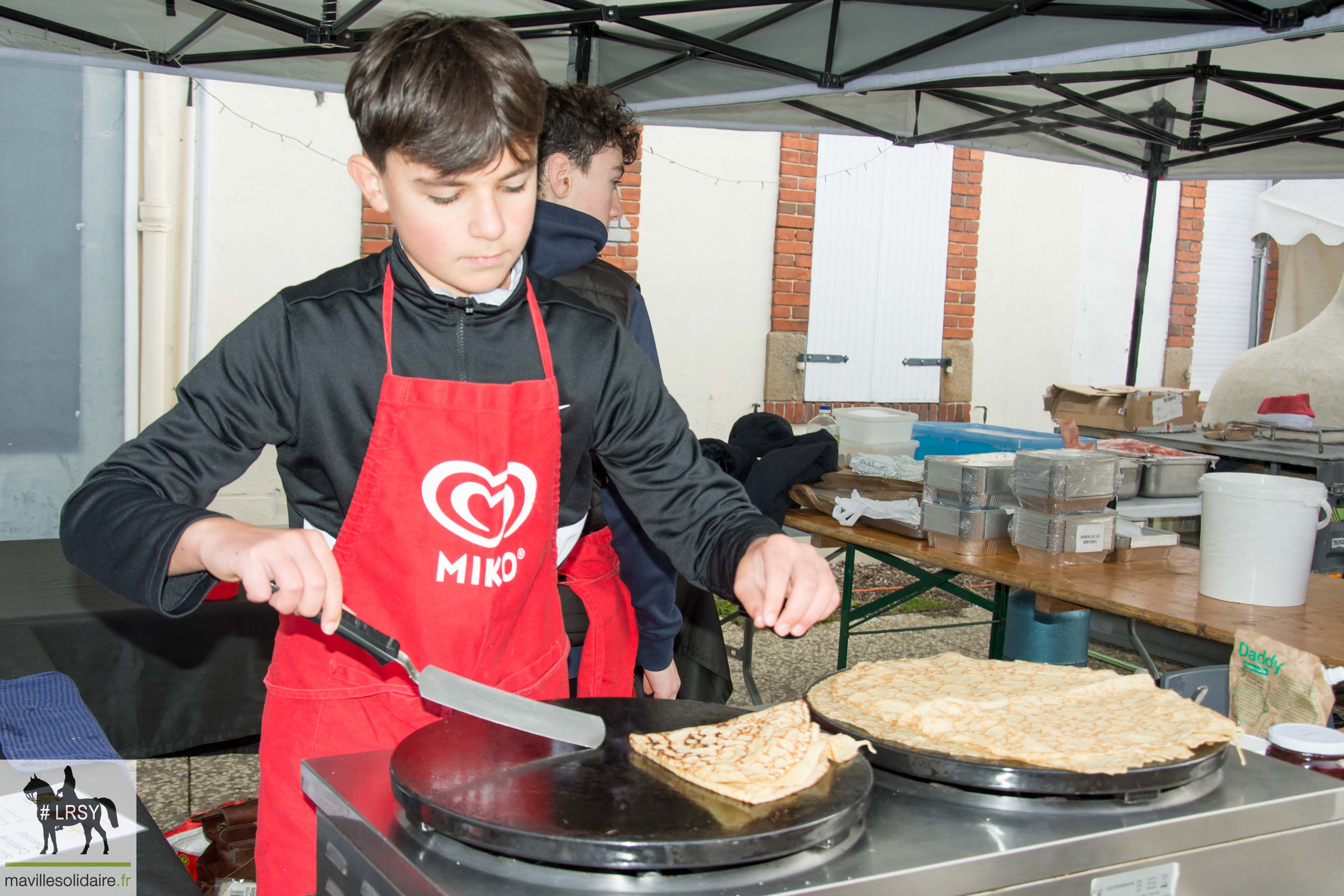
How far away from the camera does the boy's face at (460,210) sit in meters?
1.15

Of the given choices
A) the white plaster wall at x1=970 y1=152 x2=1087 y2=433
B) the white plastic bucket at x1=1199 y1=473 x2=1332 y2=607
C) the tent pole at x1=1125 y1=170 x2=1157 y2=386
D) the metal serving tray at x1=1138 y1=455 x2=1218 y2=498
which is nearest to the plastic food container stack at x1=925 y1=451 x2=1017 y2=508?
the white plastic bucket at x1=1199 y1=473 x2=1332 y2=607

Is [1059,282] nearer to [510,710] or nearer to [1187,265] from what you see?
[1187,265]

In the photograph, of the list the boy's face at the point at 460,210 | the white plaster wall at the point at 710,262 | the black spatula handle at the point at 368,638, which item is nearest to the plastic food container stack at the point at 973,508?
the boy's face at the point at 460,210

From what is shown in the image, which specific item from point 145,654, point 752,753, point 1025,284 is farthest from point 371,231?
point 752,753

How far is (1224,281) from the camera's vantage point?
9.01 m

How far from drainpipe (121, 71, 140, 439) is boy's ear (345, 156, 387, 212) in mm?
4358

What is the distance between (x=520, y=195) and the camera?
1192 mm

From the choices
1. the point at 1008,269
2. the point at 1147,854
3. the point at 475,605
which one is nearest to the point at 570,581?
the point at 475,605

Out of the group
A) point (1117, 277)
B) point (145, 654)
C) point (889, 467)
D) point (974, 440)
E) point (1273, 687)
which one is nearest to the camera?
point (1273, 687)

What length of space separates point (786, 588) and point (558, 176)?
1.25 meters

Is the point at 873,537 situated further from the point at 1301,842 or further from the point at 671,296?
the point at 671,296

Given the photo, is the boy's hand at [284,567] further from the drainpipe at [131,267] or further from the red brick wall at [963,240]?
the red brick wall at [963,240]

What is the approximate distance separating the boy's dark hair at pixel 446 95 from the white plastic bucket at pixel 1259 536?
1885 millimetres

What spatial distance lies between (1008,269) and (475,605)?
24.0 feet
